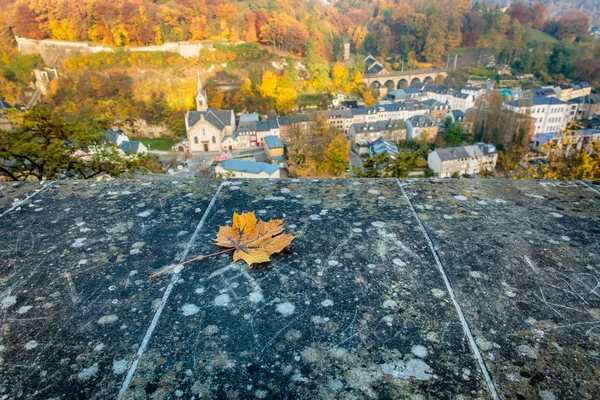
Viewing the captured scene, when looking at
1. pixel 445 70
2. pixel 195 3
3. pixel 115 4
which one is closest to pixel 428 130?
pixel 445 70

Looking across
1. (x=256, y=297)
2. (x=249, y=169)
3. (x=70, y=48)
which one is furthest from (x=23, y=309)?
(x=70, y=48)

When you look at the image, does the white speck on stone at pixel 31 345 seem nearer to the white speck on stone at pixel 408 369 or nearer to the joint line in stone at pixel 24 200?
the white speck on stone at pixel 408 369

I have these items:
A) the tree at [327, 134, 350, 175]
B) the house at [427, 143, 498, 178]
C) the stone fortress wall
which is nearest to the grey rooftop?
the tree at [327, 134, 350, 175]

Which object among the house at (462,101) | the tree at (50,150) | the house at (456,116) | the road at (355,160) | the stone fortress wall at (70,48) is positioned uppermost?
the stone fortress wall at (70,48)

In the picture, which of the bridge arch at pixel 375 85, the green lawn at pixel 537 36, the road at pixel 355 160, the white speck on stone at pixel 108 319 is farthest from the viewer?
the green lawn at pixel 537 36

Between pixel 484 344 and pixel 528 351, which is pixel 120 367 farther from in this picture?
pixel 528 351

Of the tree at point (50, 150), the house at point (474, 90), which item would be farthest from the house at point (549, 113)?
the tree at point (50, 150)

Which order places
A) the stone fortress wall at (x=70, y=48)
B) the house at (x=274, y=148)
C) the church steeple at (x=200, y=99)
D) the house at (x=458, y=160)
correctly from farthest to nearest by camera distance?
1. the stone fortress wall at (x=70, y=48)
2. the church steeple at (x=200, y=99)
3. the house at (x=274, y=148)
4. the house at (x=458, y=160)

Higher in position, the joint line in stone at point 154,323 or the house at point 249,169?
the joint line in stone at point 154,323
